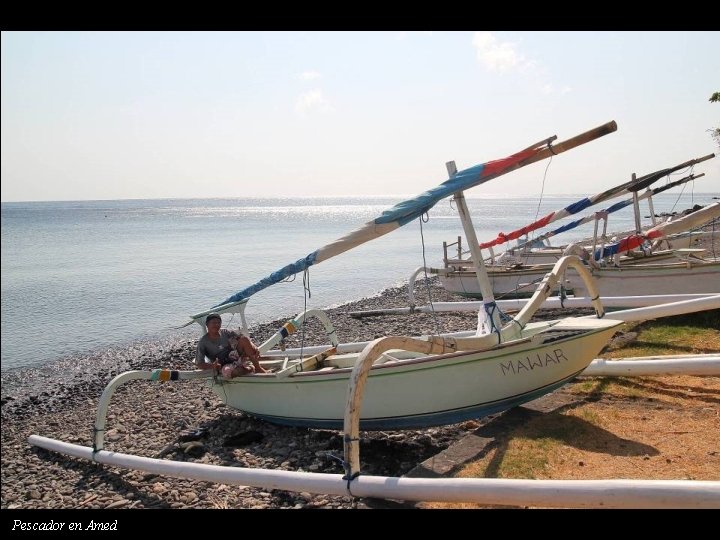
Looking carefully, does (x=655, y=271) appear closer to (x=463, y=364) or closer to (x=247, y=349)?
(x=463, y=364)

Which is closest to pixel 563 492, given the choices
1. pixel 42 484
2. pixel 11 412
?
pixel 42 484

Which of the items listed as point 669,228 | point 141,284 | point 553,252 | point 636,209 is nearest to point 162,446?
point 669,228

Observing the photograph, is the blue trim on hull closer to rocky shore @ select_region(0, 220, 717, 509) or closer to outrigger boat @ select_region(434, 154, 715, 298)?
rocky shore @ select_region(0, 220, 717, 509)

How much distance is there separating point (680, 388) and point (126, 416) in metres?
10.1

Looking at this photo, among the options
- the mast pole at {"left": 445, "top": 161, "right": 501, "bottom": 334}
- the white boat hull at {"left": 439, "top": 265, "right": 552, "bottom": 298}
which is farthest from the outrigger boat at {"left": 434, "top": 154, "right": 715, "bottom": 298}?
the mast pole at {"left": 445, "top": 161, "right": 501, "bottom": 334}

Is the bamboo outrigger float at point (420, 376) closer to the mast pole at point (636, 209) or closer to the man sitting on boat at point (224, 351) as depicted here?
the man sitting on boat at point (224, 351)

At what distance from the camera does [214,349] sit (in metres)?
9.64

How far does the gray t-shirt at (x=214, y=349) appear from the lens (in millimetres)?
9578

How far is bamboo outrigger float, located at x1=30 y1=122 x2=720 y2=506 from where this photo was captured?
607cm

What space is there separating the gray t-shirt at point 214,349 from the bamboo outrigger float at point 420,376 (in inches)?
24.8

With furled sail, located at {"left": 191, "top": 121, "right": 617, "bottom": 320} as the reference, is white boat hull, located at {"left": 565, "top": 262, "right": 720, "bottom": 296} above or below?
below

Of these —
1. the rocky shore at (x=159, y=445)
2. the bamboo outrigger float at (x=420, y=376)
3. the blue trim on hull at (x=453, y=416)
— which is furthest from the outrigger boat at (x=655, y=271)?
the blue trim on hull at (x=453, y=416)

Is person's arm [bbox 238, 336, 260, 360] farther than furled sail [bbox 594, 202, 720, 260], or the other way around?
furled sail [bbox 594, 202, 720, 260]

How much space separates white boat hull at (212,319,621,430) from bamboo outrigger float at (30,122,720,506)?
0.5 inches
